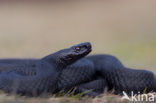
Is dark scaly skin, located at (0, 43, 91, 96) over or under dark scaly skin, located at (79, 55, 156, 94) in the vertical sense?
over

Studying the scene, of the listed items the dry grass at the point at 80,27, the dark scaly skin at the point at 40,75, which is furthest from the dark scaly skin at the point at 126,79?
the dry grass at the point at 80,27

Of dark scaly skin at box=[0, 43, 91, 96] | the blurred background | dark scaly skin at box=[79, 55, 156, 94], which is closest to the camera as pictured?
dark scaly skin at box=[0, 43, 91, 96]

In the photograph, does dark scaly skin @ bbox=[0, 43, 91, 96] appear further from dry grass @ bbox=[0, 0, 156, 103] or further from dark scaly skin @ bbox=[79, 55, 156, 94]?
dry grass @ bbox=[0, 0, 156, 103]

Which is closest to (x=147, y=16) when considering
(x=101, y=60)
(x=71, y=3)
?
(x=71, y=3)

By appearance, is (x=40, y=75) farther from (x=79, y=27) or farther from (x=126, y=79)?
(x=79, y=27)

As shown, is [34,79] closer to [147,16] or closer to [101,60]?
[101,60]

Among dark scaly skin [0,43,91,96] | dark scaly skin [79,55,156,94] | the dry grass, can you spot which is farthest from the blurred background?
dark scaly skin [0,43,91,96]

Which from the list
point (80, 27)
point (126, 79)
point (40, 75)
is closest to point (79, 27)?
point (80, 27)
